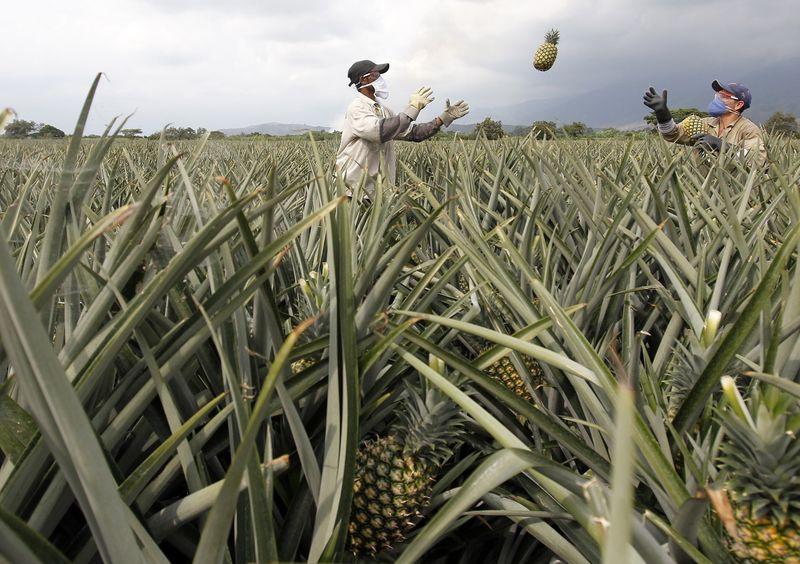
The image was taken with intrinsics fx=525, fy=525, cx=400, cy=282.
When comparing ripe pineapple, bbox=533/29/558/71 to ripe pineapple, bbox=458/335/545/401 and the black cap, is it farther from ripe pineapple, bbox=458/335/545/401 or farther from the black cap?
ripe pineapple, bbox=458/335/545/401

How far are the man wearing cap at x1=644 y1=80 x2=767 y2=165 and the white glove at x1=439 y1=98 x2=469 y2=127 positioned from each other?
1112 mm

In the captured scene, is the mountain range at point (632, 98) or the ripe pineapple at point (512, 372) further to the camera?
the mountain range at point (632, 98)

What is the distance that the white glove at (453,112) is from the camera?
131 inches

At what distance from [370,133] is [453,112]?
2.61 feet

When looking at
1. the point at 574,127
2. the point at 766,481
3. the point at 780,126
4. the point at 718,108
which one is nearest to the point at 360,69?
the point at 718,108

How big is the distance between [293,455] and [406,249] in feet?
0.80

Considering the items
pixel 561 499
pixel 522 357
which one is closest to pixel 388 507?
pixel 561 499

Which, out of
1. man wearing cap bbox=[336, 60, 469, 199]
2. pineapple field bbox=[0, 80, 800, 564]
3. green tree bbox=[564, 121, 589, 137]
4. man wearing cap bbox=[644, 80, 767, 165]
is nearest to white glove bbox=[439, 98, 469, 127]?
man wearing cap bbox=[336, 60, 469, 199]

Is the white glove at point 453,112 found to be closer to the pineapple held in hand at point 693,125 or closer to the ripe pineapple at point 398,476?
the pineapple held in hand at point 693,125

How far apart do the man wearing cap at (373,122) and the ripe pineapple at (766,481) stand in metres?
2.45

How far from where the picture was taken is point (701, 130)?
3475 mm

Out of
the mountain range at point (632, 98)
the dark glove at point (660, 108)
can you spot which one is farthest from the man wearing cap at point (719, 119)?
the mountain range at point (632, 98)

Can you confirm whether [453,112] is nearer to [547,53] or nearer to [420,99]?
[420,99]

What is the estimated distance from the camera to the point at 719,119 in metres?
3.40
